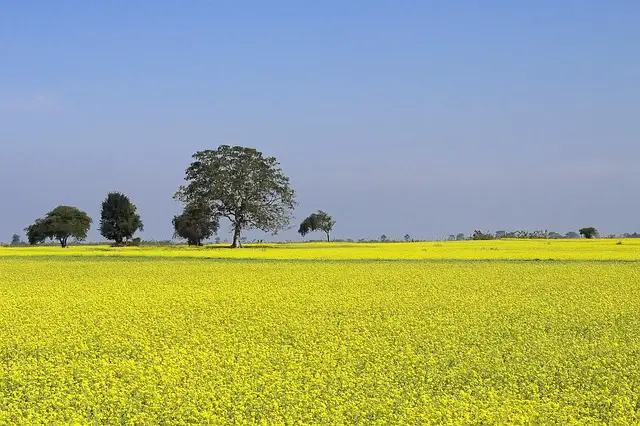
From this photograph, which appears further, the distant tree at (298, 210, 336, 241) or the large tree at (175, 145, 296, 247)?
the distant tree at (298, 210, 336, 241)

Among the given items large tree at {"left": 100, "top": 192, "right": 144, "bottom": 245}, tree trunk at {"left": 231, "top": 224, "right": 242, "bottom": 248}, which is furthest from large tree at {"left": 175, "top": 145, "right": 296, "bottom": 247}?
large tree at {"left": 100, "top": 192, "right": 144, "bottom": 245}

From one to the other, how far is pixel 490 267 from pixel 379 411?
29.5 metres

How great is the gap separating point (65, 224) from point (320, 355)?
8563 cm

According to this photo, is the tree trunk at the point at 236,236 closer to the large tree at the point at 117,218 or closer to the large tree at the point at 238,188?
the large tree at the point at 238,188

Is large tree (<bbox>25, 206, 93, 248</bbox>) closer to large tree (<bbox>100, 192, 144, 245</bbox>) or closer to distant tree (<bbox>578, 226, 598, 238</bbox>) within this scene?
large tree (<bbox>100, 192, 144, 245</bbox>)

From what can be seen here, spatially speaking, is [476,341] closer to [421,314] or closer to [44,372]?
[421,314]

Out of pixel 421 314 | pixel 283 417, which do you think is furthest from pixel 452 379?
pixel 421 314

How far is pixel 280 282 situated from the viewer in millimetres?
27547

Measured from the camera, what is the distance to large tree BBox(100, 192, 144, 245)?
10406cm

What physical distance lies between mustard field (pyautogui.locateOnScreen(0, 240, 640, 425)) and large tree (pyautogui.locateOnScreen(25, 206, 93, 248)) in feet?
227

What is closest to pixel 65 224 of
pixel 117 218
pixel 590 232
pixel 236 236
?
pixel 117 218

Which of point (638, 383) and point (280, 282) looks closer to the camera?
point (638, 383)

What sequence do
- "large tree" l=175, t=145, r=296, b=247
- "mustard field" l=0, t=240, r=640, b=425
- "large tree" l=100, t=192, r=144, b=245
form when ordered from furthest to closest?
"large tree" l=100, t=192, r=144, b=245, "large tree" l=175, t=145, r=296, b=247, "mustard field" l=0, t=240, r=640, b=425

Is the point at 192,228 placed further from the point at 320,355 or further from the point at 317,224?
the point at 320,355
